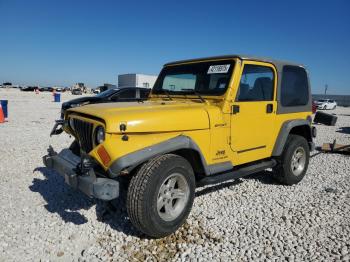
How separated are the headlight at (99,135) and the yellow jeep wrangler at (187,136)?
0.4 inches

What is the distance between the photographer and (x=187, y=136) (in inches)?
140

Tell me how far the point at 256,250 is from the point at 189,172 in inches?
43.9

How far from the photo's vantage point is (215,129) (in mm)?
3875

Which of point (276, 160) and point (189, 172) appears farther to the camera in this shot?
point (276, 160)

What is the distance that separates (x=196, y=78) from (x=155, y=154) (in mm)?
1745

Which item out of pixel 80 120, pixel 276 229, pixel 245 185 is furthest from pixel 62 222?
pixel 245 185

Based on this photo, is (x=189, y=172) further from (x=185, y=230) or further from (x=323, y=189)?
(x=323, y=189)

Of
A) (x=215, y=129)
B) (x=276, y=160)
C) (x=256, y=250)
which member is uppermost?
(x=215, y=129)

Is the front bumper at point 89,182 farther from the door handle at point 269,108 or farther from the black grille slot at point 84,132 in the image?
the door handle at point 269,108

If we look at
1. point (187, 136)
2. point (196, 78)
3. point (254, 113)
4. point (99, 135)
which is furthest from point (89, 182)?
point (254, 113)

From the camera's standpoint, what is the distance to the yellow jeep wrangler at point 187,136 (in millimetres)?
3160

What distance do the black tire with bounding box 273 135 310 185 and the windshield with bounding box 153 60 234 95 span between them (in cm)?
188

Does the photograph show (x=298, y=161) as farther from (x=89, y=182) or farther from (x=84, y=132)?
(x=89, y=182)

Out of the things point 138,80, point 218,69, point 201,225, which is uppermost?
point 138,80
